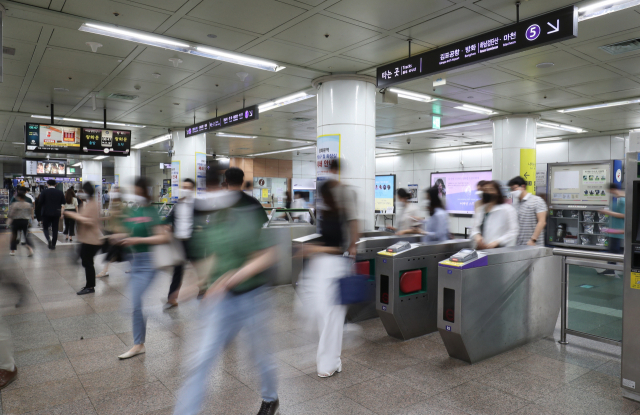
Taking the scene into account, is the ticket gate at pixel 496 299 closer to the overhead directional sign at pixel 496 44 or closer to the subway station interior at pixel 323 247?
the subway station interior at pixel 323 247

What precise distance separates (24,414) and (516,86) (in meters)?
8.57

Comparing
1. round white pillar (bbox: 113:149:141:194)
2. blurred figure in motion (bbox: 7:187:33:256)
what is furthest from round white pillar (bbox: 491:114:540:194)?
round white pillar (bbox: 113:149:141:194)

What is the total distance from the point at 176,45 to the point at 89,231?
2878 mm

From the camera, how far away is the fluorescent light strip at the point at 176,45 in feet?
18.4

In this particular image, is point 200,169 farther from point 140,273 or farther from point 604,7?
point 604,7

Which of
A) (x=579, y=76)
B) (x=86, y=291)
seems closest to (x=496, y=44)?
(x=579, y=76)

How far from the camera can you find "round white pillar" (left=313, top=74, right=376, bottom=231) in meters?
7.13

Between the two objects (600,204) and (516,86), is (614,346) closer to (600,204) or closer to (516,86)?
(516,86)

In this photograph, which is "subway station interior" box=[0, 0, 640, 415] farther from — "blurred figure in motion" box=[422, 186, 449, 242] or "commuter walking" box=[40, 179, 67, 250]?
"commuter walking" box=[40, 179, 67, 250]

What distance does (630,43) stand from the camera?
5.98 m

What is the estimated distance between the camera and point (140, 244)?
11.9 feet

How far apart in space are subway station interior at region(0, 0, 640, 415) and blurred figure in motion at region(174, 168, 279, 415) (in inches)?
0.5

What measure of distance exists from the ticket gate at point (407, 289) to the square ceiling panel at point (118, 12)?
3.91 metres

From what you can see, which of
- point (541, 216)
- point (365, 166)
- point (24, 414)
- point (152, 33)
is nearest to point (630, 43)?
point (541, 216)
